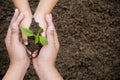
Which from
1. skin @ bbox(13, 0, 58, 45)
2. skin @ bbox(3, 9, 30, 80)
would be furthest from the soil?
skin @ bbox(3, 9, 30, 80)

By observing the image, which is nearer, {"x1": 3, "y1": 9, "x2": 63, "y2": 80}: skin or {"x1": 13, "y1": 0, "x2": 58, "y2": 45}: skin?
{"x1": 3, "y1": 9, "x2": 63, "y2": 80}: skin

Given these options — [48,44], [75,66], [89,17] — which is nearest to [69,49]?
[75,66]

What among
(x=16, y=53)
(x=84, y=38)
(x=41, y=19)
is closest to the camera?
(x=16, y=53)

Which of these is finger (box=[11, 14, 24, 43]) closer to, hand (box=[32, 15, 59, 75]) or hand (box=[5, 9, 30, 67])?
hand (box=[5, 9, 30, 67])

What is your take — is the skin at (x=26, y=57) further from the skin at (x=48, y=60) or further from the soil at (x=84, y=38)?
the soil at (x=84, y=38)

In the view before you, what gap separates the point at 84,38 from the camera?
1.98 metres

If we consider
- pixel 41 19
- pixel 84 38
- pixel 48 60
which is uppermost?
pixel 41 19

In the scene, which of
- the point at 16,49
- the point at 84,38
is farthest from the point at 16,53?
the point at 84,38

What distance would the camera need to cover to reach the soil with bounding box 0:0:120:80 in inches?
76.1

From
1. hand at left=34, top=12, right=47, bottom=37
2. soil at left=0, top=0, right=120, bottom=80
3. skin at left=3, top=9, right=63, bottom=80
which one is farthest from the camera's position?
soil at left=0, top=0, right=120, bottom=80

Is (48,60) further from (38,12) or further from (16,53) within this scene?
(38,12)

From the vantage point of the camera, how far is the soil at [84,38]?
6.34ft

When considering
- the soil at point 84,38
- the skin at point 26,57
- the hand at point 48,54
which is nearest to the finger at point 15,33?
the skin at point 26,57

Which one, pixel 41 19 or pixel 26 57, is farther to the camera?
pixel 41 19
